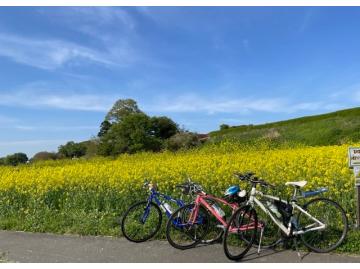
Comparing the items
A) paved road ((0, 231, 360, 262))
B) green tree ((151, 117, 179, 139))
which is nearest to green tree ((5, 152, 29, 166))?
green tree ((151, 117, 179, 139))

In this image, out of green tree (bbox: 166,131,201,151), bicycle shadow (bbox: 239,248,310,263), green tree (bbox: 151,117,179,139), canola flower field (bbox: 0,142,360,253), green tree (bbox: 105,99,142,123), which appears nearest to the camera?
bicycle shadow (bbox: 239,248,310,263)

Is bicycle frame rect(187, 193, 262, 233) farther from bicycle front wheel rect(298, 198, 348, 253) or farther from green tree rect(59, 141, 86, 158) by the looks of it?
green tree rect(59, 141, 86, 158)

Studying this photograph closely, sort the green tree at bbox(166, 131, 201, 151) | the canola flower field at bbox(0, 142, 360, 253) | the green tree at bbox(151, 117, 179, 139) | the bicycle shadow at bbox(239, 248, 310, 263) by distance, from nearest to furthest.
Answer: the bicycle shadow at bbox(239, 248, 310, 263), the canola flower field at bbox(0, 142, 360, 253), the green tree at bbox(166, 131, 201, 151), the green tree at bbox(151, 117, 179, 139)

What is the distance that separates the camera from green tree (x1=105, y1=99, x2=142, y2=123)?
37.4 metres

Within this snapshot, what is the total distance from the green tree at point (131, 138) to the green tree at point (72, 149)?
3.92 metres

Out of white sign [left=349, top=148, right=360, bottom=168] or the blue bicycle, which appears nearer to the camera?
white sign [left=349, top=148, right=360, bottom=168]

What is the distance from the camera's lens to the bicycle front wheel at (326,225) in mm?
5975

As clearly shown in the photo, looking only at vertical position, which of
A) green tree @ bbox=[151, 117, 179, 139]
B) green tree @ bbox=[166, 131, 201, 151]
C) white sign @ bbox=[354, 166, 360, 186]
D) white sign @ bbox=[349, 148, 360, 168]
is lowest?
white sign @ bbox=[354, 166, 360, 186]

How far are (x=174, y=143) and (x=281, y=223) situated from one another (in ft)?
66.5

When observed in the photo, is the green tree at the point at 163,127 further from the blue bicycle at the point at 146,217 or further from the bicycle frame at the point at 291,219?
the bicycle frame at the point at 291,219

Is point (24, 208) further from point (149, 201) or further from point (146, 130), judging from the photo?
point (146, 130)

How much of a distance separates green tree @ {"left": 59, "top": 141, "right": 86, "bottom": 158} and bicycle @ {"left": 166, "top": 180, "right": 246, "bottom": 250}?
24.3 m

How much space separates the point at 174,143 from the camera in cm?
2630
